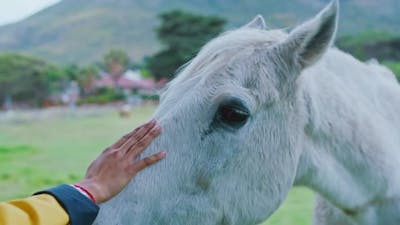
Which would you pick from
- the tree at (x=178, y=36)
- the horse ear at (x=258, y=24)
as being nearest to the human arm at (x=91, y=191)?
the horse ear at (x=258, y=24)

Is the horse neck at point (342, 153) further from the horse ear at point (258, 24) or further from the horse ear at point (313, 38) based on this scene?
the horse ear at point (258, 24)

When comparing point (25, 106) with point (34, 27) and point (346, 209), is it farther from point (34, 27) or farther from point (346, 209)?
point (34, 27)

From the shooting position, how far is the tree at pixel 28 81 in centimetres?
4247

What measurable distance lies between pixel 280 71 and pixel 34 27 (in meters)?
103

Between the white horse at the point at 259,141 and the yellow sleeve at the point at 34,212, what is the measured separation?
208 millimetres

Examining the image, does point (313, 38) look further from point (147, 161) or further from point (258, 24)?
point (147, 161)

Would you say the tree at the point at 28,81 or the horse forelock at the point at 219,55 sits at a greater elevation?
the horse forelock at the point at 219,55

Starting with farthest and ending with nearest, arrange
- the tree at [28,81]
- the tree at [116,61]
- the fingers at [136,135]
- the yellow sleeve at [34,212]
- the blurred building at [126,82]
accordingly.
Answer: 1. the blurred building at [126,82]
2. the tree at [116,61]
3. the tree at [28,81]
4. the fingers at [136,135]
5. the yellow sleeve at [34,212]

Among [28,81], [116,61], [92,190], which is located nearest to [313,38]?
[92,190]

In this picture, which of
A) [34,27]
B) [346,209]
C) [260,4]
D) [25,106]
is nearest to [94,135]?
[346,209]

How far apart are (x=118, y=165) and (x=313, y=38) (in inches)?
28.5

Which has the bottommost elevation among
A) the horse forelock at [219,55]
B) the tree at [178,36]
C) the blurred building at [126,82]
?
the blurred building at [126,82]

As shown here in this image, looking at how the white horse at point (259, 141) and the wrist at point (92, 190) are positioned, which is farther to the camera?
the white horse at point (259, 141)

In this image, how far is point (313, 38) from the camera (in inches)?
66.9
